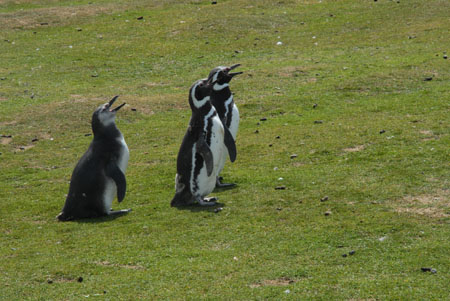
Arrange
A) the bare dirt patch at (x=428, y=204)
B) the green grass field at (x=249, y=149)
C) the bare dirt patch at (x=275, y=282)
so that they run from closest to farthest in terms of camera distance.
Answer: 1. the bare dirt patch at (x=275, y=282)
2. the green grass field at (x=249, y=149)
3. the bare dirt patch at (x=428, y=204)

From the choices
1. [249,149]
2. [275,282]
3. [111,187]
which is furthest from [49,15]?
[275,282]

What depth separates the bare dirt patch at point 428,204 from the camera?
10.1 m

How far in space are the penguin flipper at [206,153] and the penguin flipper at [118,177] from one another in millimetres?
1274

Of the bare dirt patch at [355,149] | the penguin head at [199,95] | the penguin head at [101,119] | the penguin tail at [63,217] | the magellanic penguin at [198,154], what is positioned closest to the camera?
the penguin tail at [63,217]

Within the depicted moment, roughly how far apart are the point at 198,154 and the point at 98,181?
1626 mm

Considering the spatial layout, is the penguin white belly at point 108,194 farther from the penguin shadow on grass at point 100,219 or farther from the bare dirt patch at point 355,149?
the bare dirt patch at point 355,149

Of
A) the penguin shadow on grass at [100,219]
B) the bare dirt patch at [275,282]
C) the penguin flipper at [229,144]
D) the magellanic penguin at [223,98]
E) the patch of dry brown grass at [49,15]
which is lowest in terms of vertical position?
the penguin shadow on grass at [100,219]

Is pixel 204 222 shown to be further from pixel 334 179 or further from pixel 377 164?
pixel 377 164

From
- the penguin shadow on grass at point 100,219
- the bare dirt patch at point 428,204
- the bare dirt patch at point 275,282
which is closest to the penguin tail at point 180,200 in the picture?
the penguin shadow on grass at point 100,219

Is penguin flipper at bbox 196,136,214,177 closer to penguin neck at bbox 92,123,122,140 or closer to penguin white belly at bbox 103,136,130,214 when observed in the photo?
penguin white belly at bbox 103,136,130,214

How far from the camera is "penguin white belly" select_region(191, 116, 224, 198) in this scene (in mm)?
11531

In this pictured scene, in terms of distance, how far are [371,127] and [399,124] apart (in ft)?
1.98

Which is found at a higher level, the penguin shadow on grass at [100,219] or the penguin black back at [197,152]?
the penguin black back at [197,152]

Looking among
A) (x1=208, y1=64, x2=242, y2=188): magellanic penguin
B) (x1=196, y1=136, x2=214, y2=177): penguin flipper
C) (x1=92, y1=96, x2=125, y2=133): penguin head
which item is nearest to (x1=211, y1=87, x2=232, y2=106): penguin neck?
(x1=208, y1=64, x2=242, y2=188): magellanic penguin
